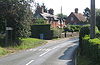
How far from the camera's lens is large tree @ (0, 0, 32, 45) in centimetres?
3662

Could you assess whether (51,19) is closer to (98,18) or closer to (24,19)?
(98,18)

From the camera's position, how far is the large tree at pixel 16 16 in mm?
36625

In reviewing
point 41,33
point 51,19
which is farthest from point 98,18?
point 51,19

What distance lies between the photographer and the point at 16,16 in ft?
121

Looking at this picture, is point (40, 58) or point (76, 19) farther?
point (76, 19)

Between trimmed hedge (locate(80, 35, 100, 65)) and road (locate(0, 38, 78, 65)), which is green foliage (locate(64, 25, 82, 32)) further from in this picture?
trimmed hedge (locate(80, 35, 100, 65))

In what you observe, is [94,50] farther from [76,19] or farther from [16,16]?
[76,19]

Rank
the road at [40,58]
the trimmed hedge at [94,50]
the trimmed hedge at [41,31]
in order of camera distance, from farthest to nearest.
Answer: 1. the trimmed hedge at [41,31]
2. the road at [40,58]
3. the trimmed hedge at [94,50]

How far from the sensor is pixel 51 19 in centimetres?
9250

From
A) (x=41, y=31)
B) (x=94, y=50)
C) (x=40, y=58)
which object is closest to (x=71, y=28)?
(x=41, y=31)

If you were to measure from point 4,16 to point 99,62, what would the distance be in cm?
2416

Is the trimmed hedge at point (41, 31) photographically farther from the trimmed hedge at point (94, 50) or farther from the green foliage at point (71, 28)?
the trimmed hedge at point (94, 50)

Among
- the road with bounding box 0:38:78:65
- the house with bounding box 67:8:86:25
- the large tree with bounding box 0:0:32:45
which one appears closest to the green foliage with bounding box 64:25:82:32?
the house with bounding box 67:8:86:25

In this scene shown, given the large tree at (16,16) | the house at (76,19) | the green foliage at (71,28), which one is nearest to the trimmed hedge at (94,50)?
the large tree at (16,16)
